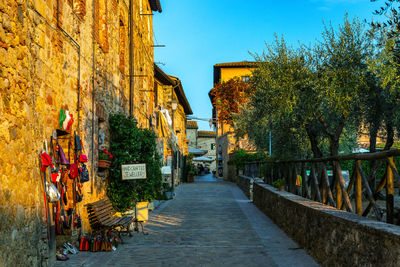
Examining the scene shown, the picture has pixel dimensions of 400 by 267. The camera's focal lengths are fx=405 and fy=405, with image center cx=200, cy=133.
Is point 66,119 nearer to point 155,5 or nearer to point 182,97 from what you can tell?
point 155,5

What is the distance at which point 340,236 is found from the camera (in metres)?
4.44

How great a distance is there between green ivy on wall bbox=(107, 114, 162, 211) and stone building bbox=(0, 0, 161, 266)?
301mm

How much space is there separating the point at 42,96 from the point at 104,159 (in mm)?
3210

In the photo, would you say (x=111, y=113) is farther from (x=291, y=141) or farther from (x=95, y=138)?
(x=291, y=141)

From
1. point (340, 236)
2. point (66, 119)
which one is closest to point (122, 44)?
point (66, 119)

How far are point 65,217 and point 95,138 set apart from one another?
233 cm

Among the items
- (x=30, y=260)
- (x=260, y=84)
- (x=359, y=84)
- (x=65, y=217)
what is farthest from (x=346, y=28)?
(x=30, y=260)

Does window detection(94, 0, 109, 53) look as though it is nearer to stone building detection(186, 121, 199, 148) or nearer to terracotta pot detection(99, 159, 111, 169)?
terracotta pot detection(99, 159, 111, 169)

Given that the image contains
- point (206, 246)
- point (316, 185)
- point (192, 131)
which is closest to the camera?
point (206, 246)

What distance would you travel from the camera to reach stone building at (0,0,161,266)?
4141 mm

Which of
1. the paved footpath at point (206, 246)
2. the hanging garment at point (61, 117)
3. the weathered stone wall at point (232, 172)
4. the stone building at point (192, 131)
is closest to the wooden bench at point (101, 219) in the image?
the paved footpath at point (206, 246)

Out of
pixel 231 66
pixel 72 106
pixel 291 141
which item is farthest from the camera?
pixel 231 66

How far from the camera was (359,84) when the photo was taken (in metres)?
10.7

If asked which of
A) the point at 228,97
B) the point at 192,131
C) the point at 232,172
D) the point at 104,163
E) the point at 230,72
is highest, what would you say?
the point at 230,72
